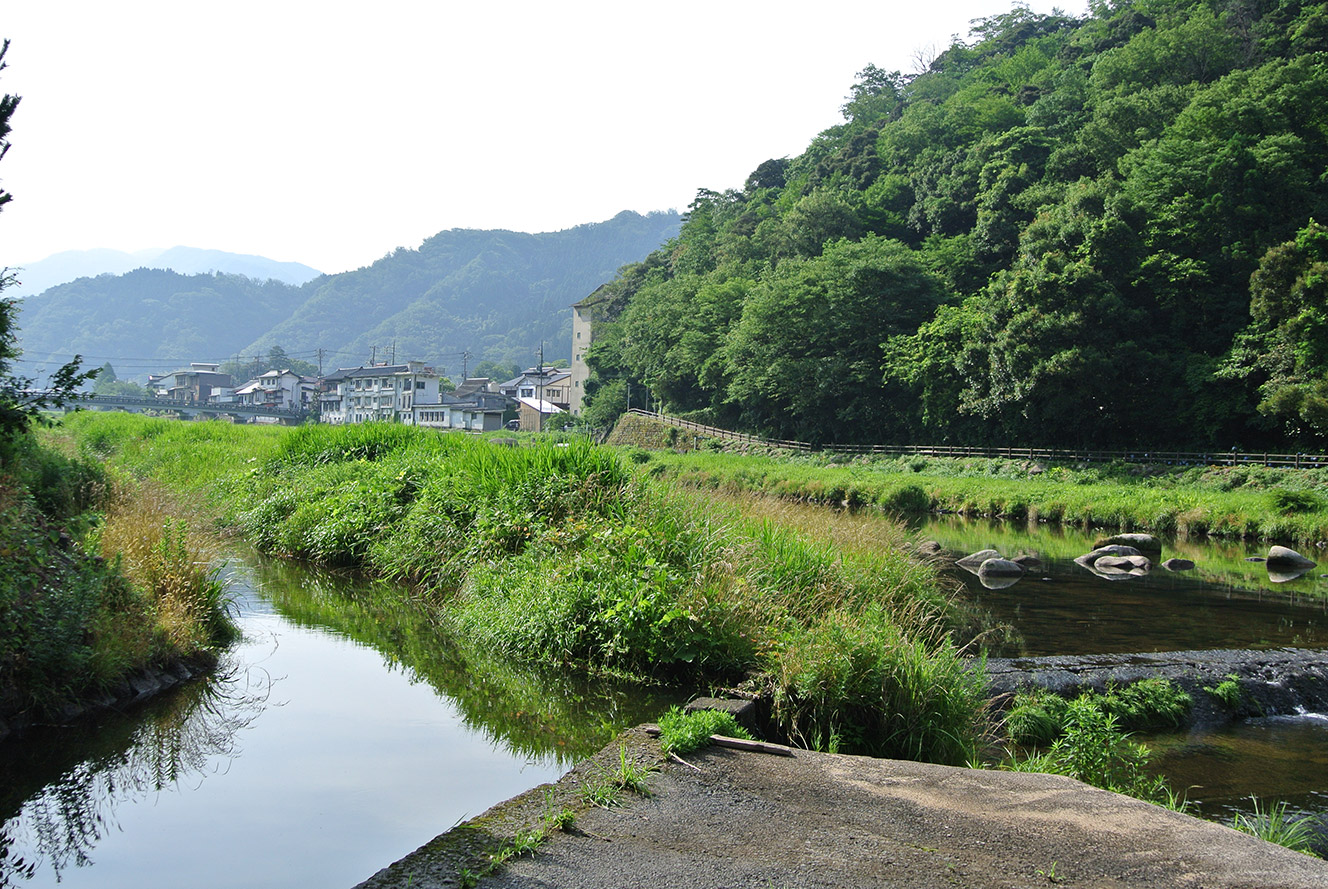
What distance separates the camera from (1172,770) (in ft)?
25.1

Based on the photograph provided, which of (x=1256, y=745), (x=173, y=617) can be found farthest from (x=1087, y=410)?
(x=173, y=617)

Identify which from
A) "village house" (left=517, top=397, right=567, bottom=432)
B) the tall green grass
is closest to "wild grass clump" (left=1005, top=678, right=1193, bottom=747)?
the tall green grass

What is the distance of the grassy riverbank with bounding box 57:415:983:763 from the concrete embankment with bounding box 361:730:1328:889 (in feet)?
3.95

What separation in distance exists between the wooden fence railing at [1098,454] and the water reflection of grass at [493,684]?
28834mm

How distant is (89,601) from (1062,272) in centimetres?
3676

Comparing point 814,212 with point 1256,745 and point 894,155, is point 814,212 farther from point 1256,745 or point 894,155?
point 1256,745

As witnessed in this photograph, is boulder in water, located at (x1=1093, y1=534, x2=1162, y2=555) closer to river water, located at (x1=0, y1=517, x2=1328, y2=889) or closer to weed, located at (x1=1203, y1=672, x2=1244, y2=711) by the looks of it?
river water, located at (x1=0, y1=517, x2=1328, y2=889)

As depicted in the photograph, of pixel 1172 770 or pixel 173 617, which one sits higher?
pixel 173 617

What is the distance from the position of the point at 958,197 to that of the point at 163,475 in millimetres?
50306

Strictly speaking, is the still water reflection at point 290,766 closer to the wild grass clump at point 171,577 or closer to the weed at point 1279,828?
the wild grass clump at point 171,577

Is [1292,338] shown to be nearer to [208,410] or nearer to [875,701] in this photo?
[875,701]

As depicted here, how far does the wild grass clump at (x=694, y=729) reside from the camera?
236 inches

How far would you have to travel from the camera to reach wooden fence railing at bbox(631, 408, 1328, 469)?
2983 centimetres

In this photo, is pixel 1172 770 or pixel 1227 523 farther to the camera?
pixel 1227 523
